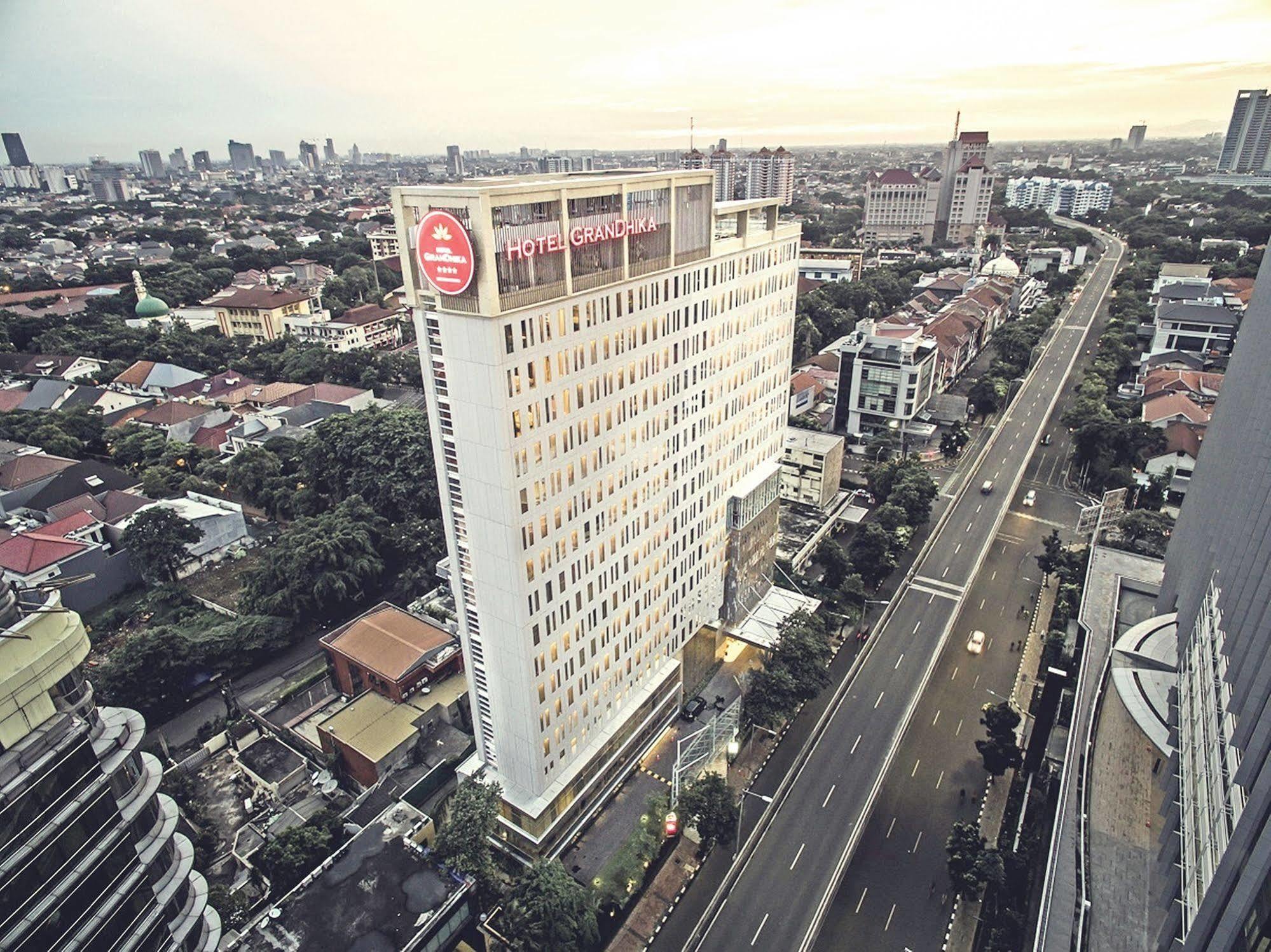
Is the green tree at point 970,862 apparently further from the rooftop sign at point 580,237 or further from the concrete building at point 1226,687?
the rooftop sign at point 580,237

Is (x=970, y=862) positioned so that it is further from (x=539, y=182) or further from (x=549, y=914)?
(x=539, y=182)

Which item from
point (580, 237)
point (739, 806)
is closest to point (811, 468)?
point (739, 806)

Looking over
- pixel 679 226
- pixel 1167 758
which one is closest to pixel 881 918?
pixel 1167 758

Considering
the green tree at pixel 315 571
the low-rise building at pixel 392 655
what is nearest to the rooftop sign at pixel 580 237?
the low-rise building at pixel 392 655

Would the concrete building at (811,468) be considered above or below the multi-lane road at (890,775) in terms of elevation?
above

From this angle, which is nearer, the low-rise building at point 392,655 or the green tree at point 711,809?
the green tree at point 711,809

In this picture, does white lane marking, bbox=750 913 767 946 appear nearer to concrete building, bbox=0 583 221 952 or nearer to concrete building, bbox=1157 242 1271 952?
concrete building, bbox=1157 242 1271 952

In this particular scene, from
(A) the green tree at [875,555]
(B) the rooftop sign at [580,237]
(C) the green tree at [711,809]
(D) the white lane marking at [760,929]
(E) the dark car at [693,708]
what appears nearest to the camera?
(B) the rooftop sign at [580,237]
